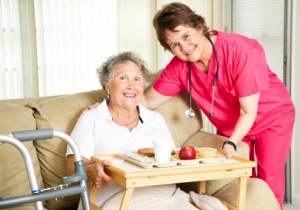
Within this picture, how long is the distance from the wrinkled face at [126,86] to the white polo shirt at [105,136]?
7cm

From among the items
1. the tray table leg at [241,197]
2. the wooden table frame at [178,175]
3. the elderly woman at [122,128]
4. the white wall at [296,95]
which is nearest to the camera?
the wooden table frame at [178,175]

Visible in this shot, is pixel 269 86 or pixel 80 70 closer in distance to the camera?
pixel 269 86

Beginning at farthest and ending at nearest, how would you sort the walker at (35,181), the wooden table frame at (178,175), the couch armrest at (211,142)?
the couch armrest at (211,142)
the wooden table frame at (178,175)
the walker at (35,181)

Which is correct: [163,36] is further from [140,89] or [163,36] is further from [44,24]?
[44,24]

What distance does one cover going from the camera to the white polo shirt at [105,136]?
202 centimetres

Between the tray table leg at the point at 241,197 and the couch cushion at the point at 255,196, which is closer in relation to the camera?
the tray table leg at the point at 241,197

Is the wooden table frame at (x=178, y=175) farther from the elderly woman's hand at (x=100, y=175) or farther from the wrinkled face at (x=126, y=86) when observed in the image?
the wrinkled face at (x=126, y=86)

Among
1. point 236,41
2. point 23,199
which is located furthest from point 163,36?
point 23,199

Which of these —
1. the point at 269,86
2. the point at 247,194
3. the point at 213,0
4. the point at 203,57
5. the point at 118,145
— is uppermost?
the point at 213,0

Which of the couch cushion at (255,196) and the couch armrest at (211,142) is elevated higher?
the couch armrest at (211,142)

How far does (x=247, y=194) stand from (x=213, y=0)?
241cm

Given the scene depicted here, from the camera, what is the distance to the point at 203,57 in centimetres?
225

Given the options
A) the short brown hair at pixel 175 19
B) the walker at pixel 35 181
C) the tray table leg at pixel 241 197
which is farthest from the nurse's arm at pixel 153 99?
the walker at pixel 35 181

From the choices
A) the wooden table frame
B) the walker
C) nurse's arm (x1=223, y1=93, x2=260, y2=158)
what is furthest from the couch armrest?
the walker
